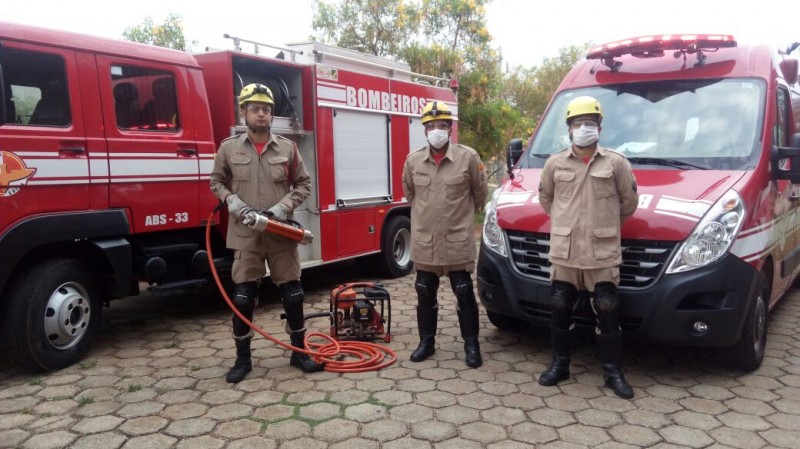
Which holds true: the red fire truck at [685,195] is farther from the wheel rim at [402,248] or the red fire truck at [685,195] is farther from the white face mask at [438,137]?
the wheel rim at [402,248]

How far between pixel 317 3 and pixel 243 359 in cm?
1252

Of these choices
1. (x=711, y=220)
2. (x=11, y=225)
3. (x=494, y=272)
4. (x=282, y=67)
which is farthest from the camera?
(x=282, y=67)

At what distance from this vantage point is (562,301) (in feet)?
13.1

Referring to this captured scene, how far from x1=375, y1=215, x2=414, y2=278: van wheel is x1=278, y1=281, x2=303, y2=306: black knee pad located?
3125mm

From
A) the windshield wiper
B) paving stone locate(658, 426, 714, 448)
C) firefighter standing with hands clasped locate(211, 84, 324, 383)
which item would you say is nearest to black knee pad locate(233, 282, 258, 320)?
firefighter standing with hands clasped locate(211, 84, 324, 383)

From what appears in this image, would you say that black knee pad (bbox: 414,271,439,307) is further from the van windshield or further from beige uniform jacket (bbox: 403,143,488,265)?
the van windshield

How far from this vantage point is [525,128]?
584 inches

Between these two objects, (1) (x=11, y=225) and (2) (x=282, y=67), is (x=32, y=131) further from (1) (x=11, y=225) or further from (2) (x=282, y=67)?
(2) (x=282, y=67)

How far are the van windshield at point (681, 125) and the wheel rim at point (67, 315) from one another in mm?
3533

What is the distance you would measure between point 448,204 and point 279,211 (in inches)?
46.3

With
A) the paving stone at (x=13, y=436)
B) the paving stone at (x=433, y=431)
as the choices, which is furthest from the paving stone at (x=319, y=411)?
the paving stone at (x=13, y=436)

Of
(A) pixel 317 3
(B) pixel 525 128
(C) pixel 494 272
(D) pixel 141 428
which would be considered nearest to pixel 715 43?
(C) pixel 494 272

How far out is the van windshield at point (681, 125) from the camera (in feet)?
14.4

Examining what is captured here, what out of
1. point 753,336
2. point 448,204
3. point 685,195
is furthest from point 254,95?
point 753,336
